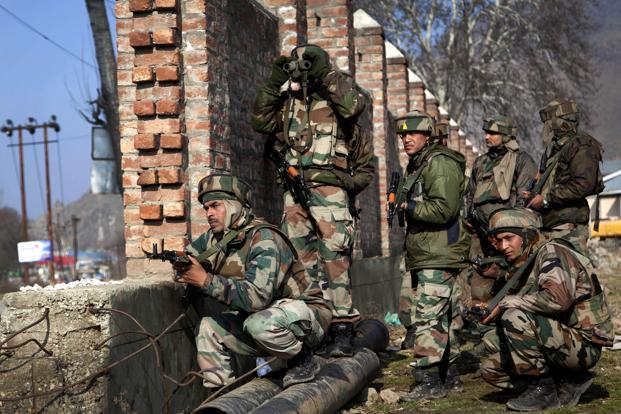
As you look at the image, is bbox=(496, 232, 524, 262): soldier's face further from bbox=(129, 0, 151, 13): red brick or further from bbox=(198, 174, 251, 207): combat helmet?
bbox=(129, 0, 151, 13): red brick

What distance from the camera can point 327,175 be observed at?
684 cm

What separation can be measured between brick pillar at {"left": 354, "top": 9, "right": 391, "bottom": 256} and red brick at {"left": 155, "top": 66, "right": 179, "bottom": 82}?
6.71 m

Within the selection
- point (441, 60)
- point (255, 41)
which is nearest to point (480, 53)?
point (441, 60)

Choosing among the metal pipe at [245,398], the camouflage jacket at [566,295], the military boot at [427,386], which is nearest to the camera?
the metal pipe at [245,398]

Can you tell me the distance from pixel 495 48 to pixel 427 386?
1108 inches

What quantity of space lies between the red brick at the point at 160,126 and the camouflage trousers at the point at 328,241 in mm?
979

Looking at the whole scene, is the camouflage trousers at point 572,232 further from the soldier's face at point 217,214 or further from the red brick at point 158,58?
the soldier's face at point 217,214

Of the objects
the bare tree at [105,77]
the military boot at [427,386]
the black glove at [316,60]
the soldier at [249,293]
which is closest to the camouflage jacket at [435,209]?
the military boot at [427,386]

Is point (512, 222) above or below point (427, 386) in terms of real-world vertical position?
above

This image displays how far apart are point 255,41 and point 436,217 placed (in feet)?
9.50

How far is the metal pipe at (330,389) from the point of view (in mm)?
5012

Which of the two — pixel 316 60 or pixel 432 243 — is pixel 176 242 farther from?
pixel 432 243

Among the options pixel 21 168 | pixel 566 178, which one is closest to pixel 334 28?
pixel 566 178

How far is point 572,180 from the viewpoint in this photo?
7.77 meters
